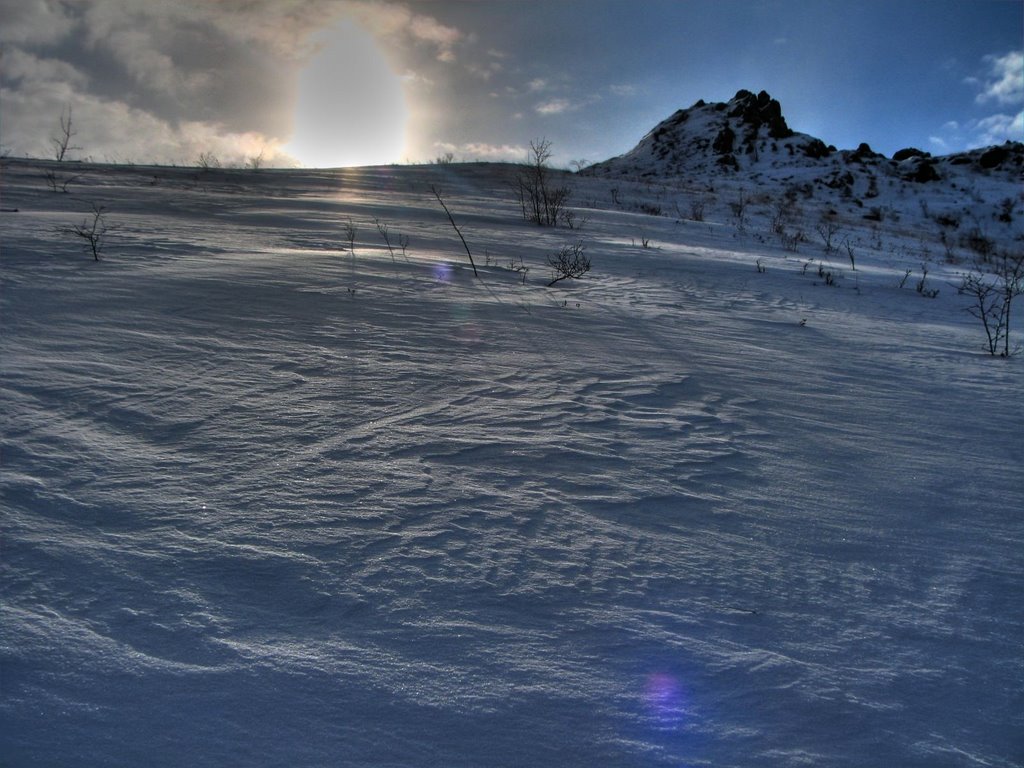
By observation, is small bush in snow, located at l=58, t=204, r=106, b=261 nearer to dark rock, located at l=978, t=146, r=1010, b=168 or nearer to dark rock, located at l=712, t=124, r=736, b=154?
dark rock, located at l=712, t=124, r=736, b=154

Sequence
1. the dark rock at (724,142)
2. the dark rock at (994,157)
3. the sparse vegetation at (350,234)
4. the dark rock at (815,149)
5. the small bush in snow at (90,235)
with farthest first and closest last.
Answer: the dark rock at (724,142)
the dark rock at (815,149)
the dark rock at (994,157)
the sparse vegetation at (350,234)
the small bush in snow at (90,235)

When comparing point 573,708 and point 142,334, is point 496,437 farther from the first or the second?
point 142,334

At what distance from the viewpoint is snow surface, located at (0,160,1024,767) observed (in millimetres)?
959

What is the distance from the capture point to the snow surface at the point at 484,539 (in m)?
0.96

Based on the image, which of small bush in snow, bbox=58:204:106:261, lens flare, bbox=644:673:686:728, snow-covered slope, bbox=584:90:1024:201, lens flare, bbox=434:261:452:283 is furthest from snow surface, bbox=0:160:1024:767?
snow-covered slope, bbox=584:90:1024:201

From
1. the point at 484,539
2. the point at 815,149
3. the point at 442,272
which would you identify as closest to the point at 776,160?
the point at 815,149

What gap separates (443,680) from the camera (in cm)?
103

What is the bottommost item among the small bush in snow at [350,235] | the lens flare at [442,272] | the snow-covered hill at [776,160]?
the lens flare at [442,272]

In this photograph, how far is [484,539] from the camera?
140 cm

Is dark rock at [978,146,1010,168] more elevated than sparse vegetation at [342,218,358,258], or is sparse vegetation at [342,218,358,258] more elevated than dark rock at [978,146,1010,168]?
dark rock at [978,146,1010,168]

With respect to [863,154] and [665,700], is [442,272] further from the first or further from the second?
[863,154]

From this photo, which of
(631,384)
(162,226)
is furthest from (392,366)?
(162,226)

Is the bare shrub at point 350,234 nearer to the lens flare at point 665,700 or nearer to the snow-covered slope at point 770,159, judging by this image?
the lens flare at point 665,700

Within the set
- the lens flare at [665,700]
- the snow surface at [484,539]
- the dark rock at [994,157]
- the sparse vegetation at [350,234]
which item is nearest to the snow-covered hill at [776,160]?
the dark rock at [994,157]
